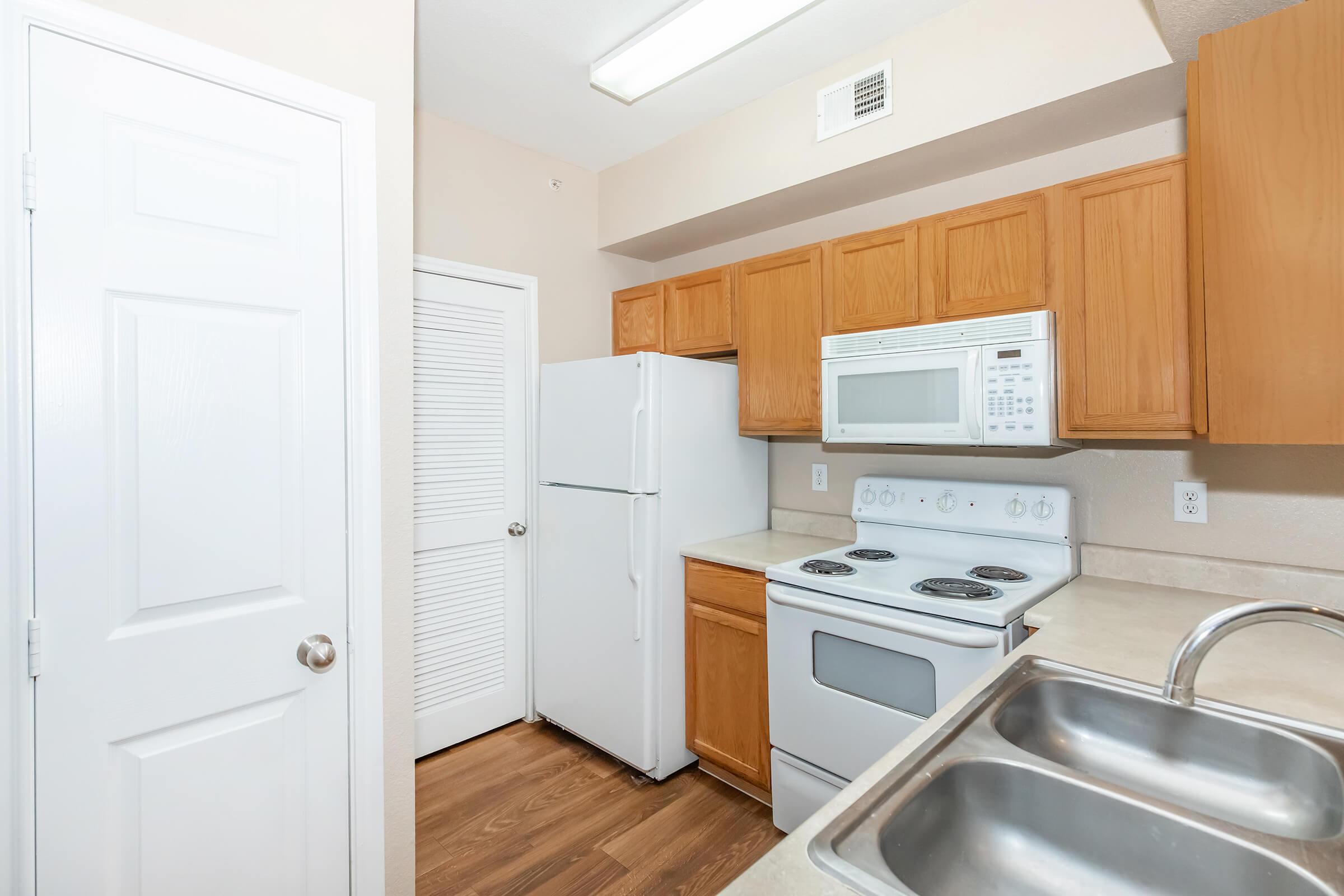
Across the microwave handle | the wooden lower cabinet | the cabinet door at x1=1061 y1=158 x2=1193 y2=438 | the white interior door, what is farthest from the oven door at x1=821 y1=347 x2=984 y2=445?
the white interior door

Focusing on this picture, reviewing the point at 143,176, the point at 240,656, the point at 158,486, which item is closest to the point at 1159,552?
the point at 240,656

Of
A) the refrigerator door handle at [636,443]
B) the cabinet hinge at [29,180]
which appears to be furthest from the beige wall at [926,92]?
the cabinet hinge at [29,180]

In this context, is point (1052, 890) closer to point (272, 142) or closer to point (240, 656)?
point (240, 656)

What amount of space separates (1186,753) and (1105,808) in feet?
1.05

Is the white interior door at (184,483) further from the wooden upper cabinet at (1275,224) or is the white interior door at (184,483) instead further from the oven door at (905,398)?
the wooden upper cabinet at (1275,224)

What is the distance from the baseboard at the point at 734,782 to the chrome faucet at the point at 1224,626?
1.59 metres

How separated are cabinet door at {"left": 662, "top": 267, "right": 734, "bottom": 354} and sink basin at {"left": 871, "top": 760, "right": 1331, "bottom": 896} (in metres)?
2.13

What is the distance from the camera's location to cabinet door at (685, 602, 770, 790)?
2.28 m

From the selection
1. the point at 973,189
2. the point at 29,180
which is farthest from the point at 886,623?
the point at 29,180

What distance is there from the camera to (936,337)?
2.11 metres

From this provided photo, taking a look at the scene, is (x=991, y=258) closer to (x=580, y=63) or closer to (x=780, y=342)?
(x=780, y=342)

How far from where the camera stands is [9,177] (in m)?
1.08

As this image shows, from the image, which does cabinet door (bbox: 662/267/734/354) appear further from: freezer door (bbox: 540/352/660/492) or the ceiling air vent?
the ceiling air vent

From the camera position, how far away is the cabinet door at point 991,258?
6.35 feet
